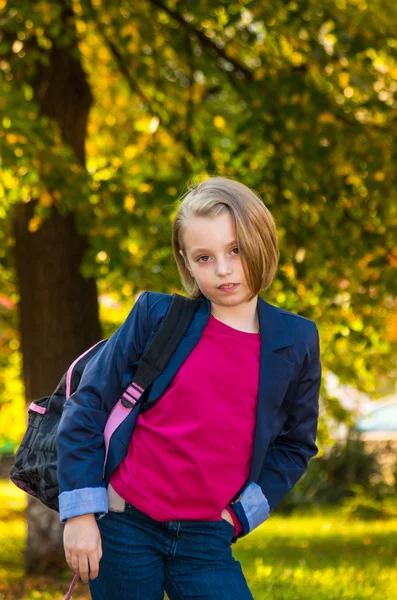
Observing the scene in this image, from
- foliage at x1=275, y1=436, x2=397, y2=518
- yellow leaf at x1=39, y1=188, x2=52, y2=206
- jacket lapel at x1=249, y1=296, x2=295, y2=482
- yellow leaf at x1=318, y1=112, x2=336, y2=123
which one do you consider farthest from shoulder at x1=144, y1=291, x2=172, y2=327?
foliage at x1=275, y1=436, x2=397, y2=518

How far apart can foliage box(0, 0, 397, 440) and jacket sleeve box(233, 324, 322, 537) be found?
356cm

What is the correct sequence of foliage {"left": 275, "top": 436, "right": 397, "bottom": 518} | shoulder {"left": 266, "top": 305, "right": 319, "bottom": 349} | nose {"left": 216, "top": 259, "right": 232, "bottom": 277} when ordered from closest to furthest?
nose {"left": 216, "top": 259, "right": 232, "bottom": 277} < shoulder {"left": 266, "top": 305, "right": 319, "bottom": 349} < foliage {"left": 275, "top": 436, "right": 397, "bottom": 518}

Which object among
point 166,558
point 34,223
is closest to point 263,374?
point 166,558

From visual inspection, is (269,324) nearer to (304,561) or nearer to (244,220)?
(244,220)

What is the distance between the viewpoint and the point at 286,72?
23.8 ft

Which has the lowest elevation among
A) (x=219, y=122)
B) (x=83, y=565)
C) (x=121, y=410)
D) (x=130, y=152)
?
(x=130, y=152)

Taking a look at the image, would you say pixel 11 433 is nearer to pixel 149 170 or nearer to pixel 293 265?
pixel 149 170

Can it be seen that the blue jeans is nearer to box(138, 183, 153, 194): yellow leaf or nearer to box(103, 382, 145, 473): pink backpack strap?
box(103, 382, 145, 473): pink backpack strap

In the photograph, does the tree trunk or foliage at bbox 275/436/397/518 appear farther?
foliage at bbox 275/436/397/518

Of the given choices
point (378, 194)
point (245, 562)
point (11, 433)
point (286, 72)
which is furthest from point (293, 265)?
point (11, 433)

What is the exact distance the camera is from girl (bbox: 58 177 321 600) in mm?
2561

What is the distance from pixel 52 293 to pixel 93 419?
496cm

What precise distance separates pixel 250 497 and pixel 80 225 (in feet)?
13.8

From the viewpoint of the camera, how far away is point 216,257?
262 centimetres
